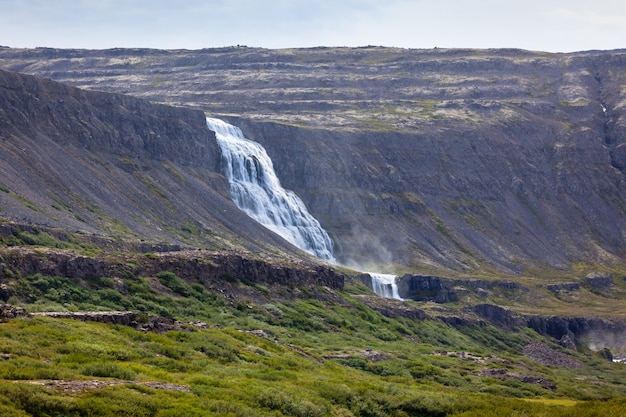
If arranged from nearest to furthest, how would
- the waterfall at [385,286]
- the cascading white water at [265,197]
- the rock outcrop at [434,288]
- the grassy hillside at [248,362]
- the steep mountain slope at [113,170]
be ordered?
the grassy hillside at [248,362] < the steep mountain slope at [113,170] < the waterfall at [385,286] < the rock outcrop at [434,288] < the cascading white water at [265,197]

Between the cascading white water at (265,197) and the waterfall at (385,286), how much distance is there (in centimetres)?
1554

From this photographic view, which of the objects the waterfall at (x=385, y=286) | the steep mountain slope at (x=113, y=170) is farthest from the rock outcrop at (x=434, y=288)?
the steep mountain slope at (x=113, y=170)

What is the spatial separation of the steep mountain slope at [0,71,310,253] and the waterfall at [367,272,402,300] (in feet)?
47.4

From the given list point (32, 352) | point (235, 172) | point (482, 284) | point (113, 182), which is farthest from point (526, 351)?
point (32, 352)

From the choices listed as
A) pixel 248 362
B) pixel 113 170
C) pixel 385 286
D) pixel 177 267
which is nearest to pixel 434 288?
pixel 385 286

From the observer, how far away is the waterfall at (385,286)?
14012cm

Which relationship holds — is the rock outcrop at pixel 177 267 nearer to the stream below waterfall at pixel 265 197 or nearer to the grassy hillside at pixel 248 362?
the grassy hillside at pixel 248 362

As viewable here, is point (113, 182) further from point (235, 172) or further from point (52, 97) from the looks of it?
point (235, 172)

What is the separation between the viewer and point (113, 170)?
14012 centimetres

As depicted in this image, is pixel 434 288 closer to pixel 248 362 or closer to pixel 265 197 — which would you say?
pixel 265 197

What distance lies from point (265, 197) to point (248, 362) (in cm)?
12077

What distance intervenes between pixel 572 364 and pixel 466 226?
8094 cm

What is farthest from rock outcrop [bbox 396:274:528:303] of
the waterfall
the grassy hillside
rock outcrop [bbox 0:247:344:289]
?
rock outcrop [bbox 0:247:344:289]

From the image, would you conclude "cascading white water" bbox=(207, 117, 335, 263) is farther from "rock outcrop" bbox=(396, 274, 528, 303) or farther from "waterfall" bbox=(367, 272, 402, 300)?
"rock outcrop" bbox=(396, 274, 528, 303)
